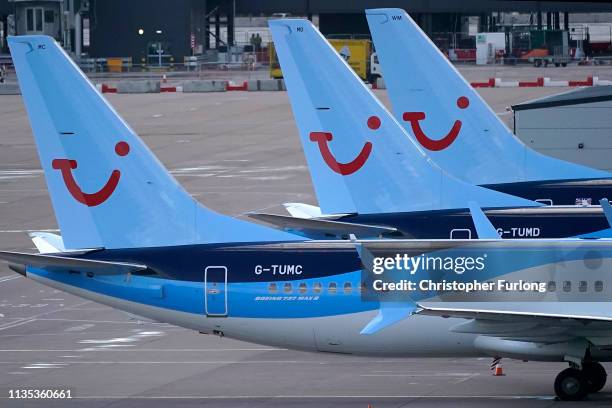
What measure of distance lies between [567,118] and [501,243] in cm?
2658

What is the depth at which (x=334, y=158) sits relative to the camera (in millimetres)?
36125

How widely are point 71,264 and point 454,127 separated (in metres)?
13.9

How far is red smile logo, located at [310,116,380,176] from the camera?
118 feet

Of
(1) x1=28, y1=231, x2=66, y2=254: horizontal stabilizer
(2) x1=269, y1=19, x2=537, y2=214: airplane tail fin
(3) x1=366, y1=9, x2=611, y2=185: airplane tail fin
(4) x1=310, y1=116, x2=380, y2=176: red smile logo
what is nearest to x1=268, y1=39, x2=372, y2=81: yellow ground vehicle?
(3) x1=366, y1=9, x2=611, y2=185: airplane tail fin

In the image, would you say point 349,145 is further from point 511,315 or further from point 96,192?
point 511,315

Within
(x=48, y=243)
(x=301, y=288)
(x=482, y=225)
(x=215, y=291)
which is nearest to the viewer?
(x=301, y=288)

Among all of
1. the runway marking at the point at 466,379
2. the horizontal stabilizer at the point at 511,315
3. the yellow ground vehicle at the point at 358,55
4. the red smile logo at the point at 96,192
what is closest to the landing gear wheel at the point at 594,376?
the horizontal stabilizer at the point at 511,315

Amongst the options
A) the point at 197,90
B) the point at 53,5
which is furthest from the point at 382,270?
the point at 53,5

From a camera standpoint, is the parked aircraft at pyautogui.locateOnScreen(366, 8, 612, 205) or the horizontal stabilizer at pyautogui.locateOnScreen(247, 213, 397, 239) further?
the parked aircraft at pyautogui.locateOnScreen(366, 8, 612, 205)

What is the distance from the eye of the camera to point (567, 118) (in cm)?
5569

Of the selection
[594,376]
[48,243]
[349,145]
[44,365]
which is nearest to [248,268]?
[48,243]

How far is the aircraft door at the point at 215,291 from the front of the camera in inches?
1193

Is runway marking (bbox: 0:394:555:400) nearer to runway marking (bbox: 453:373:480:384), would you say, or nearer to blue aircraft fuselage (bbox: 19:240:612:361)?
blue aircraft fuselage (bbox: 19:240:612:361)

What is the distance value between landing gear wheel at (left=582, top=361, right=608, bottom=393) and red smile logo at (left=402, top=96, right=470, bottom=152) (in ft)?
37.4
